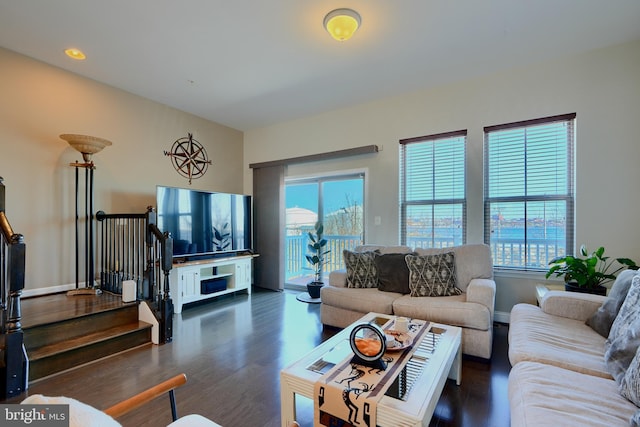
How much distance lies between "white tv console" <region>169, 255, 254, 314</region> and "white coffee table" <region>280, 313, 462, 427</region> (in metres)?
2.65

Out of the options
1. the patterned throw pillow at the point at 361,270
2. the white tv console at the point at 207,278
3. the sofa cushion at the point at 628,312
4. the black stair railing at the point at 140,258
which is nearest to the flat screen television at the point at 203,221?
the white tv console at the point at 207,278

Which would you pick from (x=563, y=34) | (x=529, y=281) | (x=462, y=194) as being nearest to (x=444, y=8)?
(x=563, y=34)

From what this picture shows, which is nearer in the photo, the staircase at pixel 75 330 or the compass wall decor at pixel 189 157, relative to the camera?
the staircase at pixel 75 330

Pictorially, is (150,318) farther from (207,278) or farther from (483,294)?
(483,294)

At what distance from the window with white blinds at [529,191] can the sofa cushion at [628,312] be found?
1.64m

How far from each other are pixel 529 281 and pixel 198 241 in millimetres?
4210

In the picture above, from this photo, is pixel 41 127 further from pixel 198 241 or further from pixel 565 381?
pixel 565 381

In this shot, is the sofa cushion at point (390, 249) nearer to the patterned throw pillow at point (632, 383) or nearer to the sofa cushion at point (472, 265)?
the sofa cushion at point (472, 265)

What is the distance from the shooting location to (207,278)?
4.24m

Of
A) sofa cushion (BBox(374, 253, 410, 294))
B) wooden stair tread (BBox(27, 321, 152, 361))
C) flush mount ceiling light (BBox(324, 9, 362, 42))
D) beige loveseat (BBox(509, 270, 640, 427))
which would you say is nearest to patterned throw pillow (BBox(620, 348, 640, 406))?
beige loveseat (BBox(509, 270, 640, 427))

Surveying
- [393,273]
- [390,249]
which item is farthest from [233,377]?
[390,249]

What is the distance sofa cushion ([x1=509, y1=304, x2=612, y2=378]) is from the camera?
61.0 inches

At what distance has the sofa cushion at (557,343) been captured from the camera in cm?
155

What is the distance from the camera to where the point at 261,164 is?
17.3 ft
